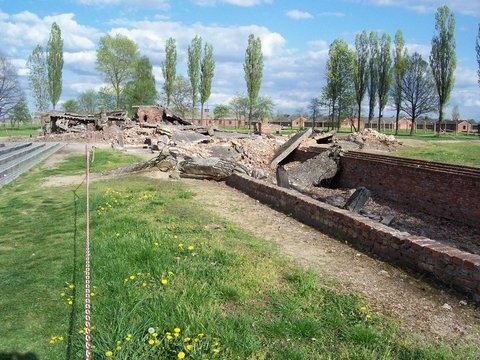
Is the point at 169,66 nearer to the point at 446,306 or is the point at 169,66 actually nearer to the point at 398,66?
the point at 398,66

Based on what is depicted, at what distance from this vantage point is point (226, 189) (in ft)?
37.3

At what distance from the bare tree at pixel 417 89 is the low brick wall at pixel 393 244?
157ft

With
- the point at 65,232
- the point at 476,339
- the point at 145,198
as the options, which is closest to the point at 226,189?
the point at 145,198

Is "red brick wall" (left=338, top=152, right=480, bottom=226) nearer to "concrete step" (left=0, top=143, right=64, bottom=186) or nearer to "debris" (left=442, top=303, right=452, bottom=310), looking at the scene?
"debris" (left=442, top=303, right=452, bottom=310)

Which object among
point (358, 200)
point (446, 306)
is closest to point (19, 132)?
point (358, 200)

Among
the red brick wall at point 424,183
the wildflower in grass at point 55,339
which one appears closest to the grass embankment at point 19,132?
the red brick wall at point 424,183

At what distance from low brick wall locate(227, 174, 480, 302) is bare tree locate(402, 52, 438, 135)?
157ft

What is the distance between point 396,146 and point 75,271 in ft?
64.8

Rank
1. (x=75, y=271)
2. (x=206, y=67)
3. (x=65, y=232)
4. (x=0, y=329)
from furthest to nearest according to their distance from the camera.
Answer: (x=206, y=67) → (x=65, y=232) → (x=75, y=271) → (x=0, y=329)

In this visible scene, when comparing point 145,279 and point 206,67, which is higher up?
point 206,67

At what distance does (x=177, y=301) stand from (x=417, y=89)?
178 feet

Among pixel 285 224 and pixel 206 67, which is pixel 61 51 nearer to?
pixel 206 67

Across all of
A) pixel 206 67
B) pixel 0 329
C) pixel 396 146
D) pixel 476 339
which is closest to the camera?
pixel 476 339

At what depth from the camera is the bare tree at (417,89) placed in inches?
2042
